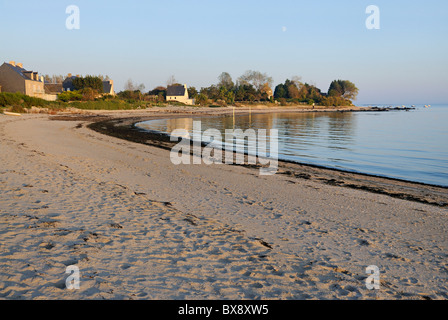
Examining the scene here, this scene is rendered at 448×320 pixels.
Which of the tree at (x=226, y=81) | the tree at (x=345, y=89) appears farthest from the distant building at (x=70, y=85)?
the tree at (x=345, y=89)

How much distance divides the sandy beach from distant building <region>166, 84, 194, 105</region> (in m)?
99.0

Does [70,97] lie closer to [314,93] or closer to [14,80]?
[14,80]

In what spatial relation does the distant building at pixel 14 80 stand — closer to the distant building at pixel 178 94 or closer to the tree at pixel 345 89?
the distant building at pixel 178 94

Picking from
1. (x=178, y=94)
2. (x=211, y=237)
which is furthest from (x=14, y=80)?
(x=211, y=237)

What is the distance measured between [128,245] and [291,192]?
18.7ft

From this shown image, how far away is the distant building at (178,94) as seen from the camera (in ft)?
353

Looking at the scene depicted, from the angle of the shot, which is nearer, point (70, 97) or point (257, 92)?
point (70, 97)

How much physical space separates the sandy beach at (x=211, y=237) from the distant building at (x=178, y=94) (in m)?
99.0

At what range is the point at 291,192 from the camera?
959cm

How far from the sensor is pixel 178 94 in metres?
108

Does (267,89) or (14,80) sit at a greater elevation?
(267,89)

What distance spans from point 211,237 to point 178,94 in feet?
348
